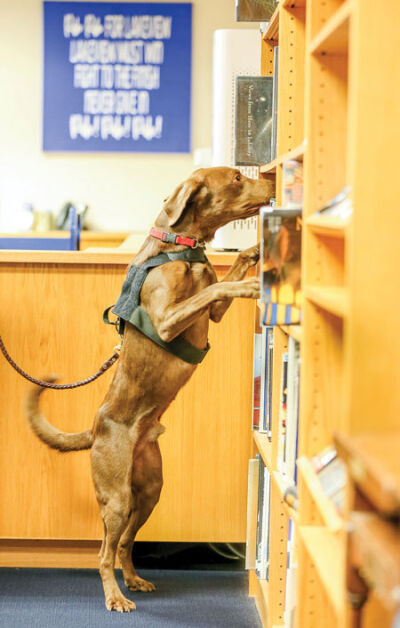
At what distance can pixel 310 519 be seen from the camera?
1.71 m

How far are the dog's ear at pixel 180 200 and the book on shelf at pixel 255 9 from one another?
0.57 m

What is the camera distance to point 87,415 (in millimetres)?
3029

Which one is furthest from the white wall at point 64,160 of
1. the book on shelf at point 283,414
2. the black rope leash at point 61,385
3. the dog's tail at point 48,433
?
the book on shelf at point 283,414

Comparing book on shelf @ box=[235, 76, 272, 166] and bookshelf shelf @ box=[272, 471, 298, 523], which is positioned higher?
book on shelf @ box=[235, 76, 272, 166]

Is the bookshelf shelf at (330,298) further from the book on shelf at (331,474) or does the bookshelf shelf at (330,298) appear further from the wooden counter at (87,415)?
the wooden counter at (87,415)

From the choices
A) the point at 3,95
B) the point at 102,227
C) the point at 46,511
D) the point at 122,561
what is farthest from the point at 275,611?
the point at 3,95

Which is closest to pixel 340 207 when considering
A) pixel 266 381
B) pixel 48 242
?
pixel 266 381

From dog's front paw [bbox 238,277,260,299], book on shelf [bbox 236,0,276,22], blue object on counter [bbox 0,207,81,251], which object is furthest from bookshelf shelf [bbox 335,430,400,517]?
blue object on counter [bbox 0,207,81,251]

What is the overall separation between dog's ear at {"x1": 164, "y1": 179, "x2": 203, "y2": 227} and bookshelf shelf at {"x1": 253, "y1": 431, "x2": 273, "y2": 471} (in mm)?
720

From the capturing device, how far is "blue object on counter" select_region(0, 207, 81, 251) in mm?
4340

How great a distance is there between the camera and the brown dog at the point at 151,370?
250 cm

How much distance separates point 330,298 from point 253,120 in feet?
4.01

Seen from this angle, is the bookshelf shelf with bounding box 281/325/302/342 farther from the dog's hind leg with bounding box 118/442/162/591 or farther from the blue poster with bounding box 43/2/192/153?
the blue poster with bounding box 43/2/192/153

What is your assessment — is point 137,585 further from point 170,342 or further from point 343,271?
point 343,271
